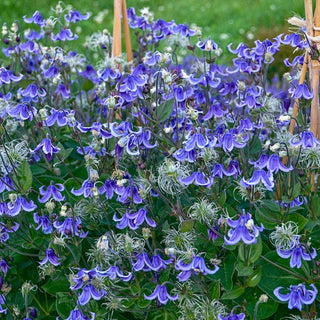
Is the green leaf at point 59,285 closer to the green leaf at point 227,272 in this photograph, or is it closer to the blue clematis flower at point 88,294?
the blue clematis flower at point 88,294

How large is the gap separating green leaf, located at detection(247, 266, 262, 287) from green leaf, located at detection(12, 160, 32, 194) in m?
0.74

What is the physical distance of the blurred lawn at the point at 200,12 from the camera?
6434mm

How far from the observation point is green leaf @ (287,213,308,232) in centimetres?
163

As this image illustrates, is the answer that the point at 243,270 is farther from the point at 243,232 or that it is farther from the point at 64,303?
the point at 64,303

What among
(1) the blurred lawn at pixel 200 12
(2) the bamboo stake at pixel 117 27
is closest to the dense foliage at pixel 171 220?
(2) the bamboo stake at pixel 117 27

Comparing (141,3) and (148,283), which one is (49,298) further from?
(141,3)

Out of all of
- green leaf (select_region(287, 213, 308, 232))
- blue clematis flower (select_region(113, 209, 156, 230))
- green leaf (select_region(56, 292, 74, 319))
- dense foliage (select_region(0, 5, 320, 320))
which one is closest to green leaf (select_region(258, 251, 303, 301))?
dense foliage (select_region(0, 5, 320, 320))

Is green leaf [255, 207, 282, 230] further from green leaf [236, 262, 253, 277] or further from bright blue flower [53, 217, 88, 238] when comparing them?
bright blue flower [53, 217, 88, 238]

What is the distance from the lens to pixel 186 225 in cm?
154

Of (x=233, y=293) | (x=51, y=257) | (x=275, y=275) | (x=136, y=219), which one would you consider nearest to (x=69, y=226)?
(x=51, y=257)

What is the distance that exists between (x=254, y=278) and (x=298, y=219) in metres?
0.23

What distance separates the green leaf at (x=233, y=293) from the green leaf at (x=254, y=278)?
0.15 feet

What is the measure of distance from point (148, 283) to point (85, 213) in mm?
334

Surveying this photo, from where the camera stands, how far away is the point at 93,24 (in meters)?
6.72
